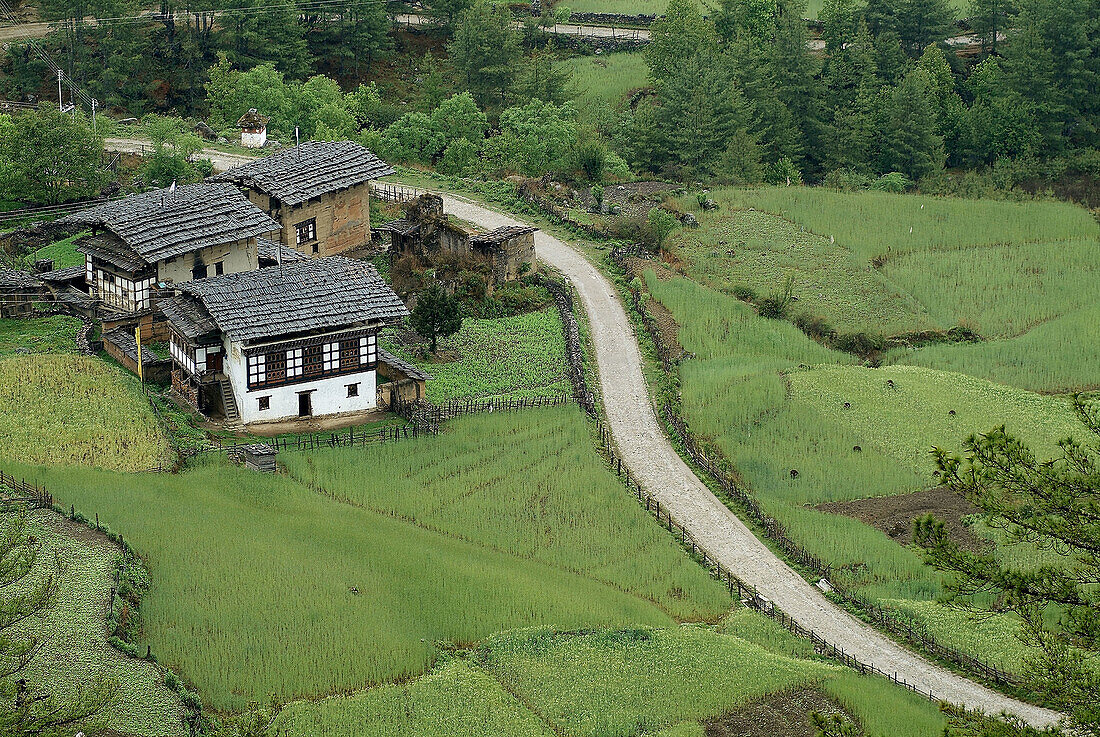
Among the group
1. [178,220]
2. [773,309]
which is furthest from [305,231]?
[773,309]

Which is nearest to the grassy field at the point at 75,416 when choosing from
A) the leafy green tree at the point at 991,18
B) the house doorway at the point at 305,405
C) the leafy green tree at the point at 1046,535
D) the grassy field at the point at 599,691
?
the house doorway at the point at 305,405

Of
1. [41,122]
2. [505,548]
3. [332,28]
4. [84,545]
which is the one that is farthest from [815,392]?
[332,28]

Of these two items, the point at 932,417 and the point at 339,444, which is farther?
the point at 932,417

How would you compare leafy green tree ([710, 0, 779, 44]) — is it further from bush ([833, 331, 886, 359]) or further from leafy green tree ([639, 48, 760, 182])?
bush ([833, 331, 886, 359])

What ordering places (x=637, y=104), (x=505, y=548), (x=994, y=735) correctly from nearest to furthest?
1. (x=994, y=735)
2. (x=505, y=548)
3. (x=637, y=104)

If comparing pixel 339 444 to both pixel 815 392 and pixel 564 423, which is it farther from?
pixel 815 392

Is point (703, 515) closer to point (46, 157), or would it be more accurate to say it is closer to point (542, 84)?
point (46, 157)
